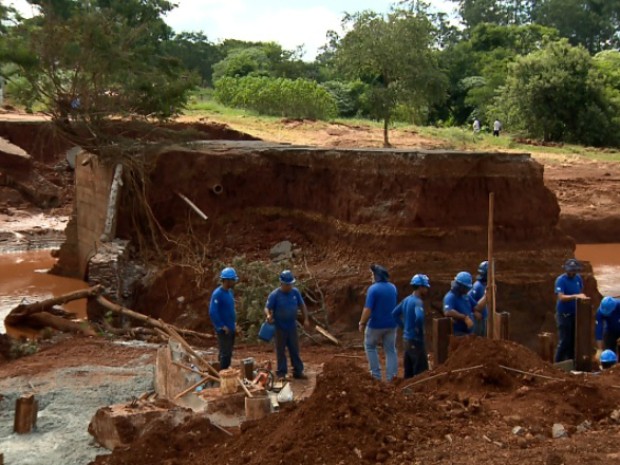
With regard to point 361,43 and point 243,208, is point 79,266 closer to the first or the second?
point 243,208

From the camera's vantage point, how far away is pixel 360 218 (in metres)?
16.2

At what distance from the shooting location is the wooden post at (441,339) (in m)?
9.45

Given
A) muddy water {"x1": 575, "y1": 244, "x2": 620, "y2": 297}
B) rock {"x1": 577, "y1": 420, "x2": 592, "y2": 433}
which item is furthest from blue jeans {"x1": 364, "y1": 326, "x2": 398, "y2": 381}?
muddy water {"x1": 575, "y1": 244, "x2": 620, "y2": 297}

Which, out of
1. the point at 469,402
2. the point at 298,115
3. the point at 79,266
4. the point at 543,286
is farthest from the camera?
the point at 298,115

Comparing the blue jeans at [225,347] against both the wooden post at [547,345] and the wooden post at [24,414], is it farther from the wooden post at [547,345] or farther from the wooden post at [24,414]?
the wooden post at [547,345]

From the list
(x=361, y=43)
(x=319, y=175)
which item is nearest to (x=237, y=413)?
(x=319, y=175)

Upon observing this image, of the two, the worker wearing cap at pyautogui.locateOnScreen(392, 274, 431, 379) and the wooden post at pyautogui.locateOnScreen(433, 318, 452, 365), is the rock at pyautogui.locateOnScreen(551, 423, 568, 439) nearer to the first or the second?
the wooden post at pyautogui.locateOnScreen(433, 318, 452, 365)

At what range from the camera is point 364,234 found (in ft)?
52.6

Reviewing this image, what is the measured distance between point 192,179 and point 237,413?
1014 centimetres

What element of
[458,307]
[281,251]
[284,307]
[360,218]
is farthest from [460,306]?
[281,251]

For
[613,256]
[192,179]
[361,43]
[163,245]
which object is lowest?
[613,256]

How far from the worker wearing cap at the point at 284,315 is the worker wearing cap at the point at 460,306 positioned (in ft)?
6.31

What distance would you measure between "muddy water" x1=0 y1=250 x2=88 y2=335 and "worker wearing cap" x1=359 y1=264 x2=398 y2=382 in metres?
9.10

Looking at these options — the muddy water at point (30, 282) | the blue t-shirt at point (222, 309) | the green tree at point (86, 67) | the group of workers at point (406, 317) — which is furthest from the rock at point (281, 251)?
the blue t-shirt at point (222, 309)
